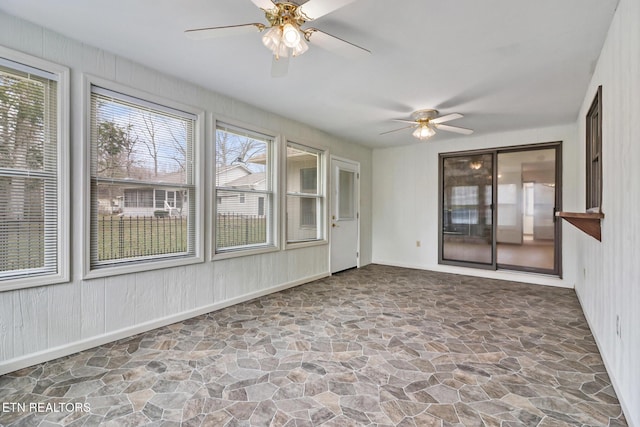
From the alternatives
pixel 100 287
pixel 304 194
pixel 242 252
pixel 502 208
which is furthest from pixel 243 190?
pixel 502 208

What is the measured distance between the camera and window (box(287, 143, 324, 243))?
4.57m

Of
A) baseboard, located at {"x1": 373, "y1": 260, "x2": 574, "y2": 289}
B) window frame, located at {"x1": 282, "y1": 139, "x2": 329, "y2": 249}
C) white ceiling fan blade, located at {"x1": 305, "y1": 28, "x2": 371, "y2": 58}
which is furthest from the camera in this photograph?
window frame, located at {"x1": 282, "y1": 139, "x2": 329, "y2": 249}

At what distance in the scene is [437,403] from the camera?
1.87 m

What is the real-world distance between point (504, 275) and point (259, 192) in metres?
4.19

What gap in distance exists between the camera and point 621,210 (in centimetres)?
185

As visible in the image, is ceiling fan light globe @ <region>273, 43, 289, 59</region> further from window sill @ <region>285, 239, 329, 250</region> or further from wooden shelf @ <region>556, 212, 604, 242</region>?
window sill @ <region>285, 239, 329, 250</region>

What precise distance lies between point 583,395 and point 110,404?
2.91m

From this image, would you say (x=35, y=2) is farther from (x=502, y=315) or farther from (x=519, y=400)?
(x=502, y=315)

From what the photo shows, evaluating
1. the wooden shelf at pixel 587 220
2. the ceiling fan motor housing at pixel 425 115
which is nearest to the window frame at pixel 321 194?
the ceiling fan motor housing at pixel 425 115

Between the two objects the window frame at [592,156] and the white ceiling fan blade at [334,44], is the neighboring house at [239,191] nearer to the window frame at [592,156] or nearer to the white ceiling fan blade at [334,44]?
the white ceiling fan blade at [334,44]

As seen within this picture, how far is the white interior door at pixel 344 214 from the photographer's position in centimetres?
538

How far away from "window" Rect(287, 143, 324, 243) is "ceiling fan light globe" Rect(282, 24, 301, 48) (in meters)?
2.57

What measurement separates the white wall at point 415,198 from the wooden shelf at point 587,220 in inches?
101

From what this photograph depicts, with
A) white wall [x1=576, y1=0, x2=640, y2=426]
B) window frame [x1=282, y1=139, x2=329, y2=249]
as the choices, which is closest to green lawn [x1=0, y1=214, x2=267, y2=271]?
window frame [x1=282, y1=139, x2=329, y2=249]
